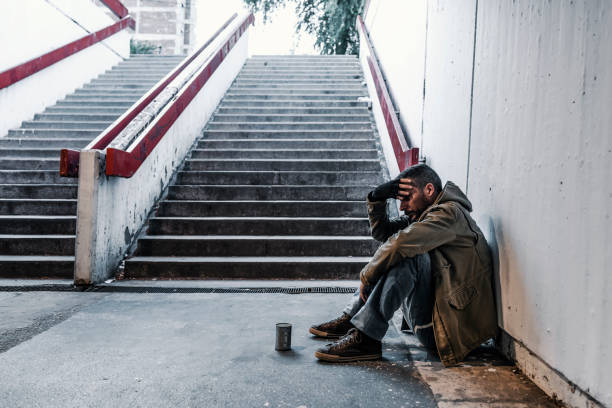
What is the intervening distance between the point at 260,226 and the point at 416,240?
3.05m

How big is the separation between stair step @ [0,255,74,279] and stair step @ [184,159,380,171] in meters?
2.21

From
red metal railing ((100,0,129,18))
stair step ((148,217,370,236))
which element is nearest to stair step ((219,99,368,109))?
stair step ((148,217,370,236))

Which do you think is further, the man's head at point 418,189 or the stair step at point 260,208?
the stair step at point 260,208

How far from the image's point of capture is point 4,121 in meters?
7.34

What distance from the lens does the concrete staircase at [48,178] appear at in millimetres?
4770

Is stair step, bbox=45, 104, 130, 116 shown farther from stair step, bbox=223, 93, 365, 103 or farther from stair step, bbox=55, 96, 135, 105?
stair step, bbox=223, 93, 365, 103

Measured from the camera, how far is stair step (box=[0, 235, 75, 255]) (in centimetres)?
482

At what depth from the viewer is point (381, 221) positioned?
3057 millimetres

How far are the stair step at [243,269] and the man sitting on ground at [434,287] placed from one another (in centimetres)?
191

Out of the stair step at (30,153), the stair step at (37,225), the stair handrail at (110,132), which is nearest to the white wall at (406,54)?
the stair handrail at (110,132)

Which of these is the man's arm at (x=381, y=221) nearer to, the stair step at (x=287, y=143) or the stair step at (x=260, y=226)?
the stair step at (x=260, y=226)

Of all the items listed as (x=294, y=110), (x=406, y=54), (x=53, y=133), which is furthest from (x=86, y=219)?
(x=294, y=110)

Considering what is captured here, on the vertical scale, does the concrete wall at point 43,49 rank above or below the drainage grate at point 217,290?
above

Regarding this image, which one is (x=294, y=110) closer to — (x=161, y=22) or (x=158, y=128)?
(x=158, y=128)
